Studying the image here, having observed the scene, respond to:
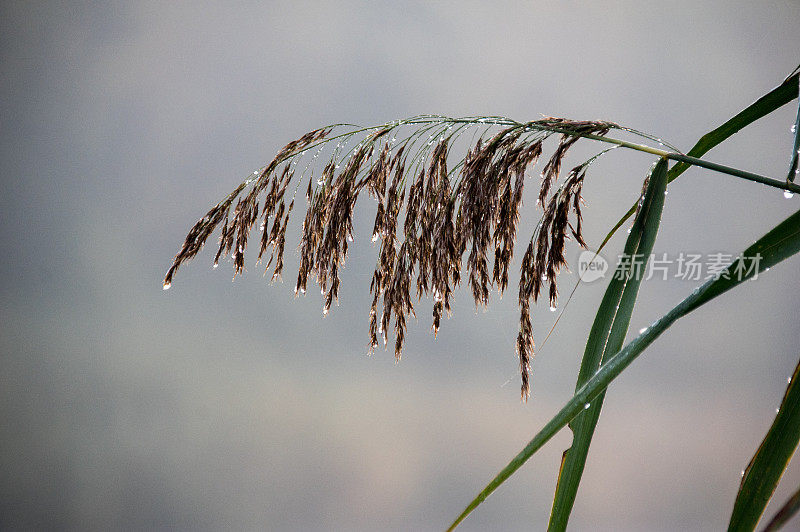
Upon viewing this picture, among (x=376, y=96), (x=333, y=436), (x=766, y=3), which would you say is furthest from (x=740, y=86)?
(x=333, y=436)

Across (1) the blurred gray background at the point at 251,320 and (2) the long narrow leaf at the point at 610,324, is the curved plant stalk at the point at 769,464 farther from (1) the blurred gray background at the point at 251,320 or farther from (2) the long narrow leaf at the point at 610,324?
(1) the blurred gray background at the point at 251,320

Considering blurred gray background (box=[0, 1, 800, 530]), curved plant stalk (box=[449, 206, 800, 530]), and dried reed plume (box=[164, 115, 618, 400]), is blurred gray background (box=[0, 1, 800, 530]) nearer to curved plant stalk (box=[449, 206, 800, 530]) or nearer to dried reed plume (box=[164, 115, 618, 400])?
dried reed plume (box=[164, 115, 618, 400])

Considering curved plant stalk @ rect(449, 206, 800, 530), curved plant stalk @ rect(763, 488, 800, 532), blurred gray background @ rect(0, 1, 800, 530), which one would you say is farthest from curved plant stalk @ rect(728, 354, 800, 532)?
blurred gray background @ rect(0, 1, 800, 530)

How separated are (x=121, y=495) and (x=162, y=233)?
3.36 ft

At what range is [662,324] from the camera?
400 millimetres

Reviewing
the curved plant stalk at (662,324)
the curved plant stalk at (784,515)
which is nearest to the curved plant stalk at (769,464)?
the curved plant stalk at (662,324)

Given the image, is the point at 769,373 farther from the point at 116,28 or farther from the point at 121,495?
the point at 116,28

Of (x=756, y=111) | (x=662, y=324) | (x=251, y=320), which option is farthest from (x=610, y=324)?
(x=251, y=320)

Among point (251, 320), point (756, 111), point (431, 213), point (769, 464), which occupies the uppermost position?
point (756, 111)

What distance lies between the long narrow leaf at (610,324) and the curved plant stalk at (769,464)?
4.1 inches

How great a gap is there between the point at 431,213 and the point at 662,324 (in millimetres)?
334

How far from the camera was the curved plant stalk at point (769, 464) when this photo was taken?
16.2 inches

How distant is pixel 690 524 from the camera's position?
269cm

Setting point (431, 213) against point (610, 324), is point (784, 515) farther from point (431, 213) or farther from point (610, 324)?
point (431, 213)
